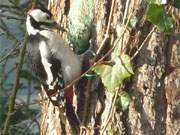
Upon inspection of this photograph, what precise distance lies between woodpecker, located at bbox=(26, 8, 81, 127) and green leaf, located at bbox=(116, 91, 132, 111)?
1.71 feet

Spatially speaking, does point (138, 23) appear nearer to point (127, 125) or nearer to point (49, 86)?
point (127, 125)

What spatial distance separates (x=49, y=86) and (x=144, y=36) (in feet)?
2.18

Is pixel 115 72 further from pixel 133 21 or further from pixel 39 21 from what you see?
pixel 39 21

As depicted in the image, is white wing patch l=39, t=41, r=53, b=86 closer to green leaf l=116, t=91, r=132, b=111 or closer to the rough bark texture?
the rough bark texture

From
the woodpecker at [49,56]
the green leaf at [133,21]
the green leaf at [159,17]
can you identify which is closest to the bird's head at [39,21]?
the woodpecker at [49,56]

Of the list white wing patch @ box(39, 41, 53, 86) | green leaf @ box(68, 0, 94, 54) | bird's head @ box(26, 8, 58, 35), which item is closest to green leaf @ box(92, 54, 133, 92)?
green leaf @ box(68, 0, 94, 54)

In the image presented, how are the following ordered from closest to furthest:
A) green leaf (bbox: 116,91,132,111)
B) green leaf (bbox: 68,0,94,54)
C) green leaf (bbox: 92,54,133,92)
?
1. green leaf (bbox: 92,54,133,92)
2. green leaf (bbox: 116,91,132,111)
3. green leaf (bbox: 68,0,94,54)

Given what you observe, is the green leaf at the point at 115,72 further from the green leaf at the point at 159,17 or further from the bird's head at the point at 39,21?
the bird's head at the point at 39,21

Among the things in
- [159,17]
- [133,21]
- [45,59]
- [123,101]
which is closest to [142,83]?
[123,101]

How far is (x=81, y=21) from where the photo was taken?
9.68 feet

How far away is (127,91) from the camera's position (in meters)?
2.69

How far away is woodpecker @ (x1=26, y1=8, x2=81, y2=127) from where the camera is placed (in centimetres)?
314

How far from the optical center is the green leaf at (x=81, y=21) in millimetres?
2879

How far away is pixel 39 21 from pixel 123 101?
2.57 feet
